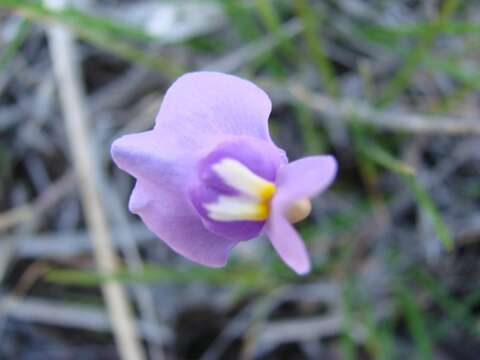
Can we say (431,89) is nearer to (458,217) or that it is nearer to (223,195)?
(458,217)

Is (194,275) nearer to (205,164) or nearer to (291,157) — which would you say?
(291,157)

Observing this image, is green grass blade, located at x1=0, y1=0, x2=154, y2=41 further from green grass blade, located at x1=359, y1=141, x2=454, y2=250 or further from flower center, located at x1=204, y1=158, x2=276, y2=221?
flower center, located at x1=204, y1=158, x2=276, y2=221

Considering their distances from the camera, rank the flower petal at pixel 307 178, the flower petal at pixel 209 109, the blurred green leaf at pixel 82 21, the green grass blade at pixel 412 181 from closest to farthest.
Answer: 1. the flower petal at pixel 307 178
2. the flower petal at pixel 209 109
3. the green grass blade at pixel 412 181
4. the blurred green leaf at pixel 82 21

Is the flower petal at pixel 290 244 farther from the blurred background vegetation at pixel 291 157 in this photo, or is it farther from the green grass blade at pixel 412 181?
the blurred background vegetation at pixel 291 157

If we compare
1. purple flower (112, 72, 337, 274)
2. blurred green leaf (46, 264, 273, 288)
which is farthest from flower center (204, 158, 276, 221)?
blurred green leaf (46, 264, 273, 288)

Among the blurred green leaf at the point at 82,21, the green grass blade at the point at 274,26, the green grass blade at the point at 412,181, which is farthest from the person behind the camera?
the green grass blade at the point at 274,26

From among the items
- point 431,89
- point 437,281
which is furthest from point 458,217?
point 431,89

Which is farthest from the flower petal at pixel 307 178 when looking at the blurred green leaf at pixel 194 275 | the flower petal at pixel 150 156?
the blurred green leaf at pixel 194 275
